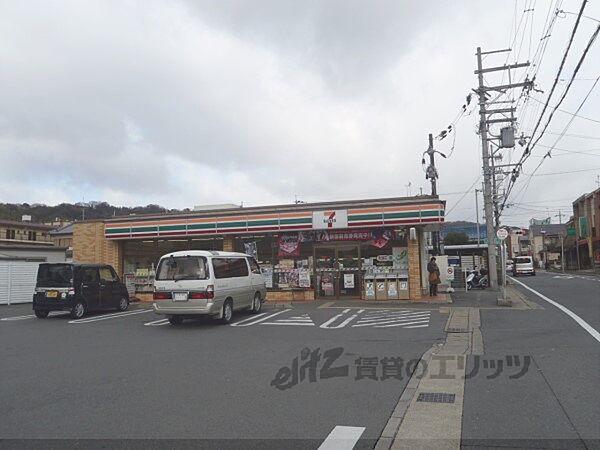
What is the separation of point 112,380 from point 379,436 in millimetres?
4270

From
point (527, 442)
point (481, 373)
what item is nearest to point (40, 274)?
point (481, 373)

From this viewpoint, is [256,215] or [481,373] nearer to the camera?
[481,373]

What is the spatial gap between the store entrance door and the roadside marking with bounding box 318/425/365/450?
1447 cm

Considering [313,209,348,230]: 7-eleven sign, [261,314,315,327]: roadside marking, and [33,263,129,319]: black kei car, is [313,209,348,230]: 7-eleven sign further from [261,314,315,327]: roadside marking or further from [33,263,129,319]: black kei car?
[33,263,129,319]: black kei car

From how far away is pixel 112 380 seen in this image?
7.21 meters

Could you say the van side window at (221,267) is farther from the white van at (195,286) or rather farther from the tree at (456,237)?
the tree at (456,237)

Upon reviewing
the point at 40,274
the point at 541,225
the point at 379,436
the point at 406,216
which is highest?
the point at 541,225

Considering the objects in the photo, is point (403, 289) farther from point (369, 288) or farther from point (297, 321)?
point (297, 321)

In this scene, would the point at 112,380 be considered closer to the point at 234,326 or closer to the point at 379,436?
the point at 379,436

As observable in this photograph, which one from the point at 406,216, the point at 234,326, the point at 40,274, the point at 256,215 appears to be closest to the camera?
the point at 234,326

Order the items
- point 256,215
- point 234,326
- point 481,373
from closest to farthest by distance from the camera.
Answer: point 481,373 < point 234,326 < point 256,215

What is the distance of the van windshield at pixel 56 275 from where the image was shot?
15586 millimetres

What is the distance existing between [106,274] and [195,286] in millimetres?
6319

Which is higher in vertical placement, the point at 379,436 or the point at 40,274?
the point at 40,274
